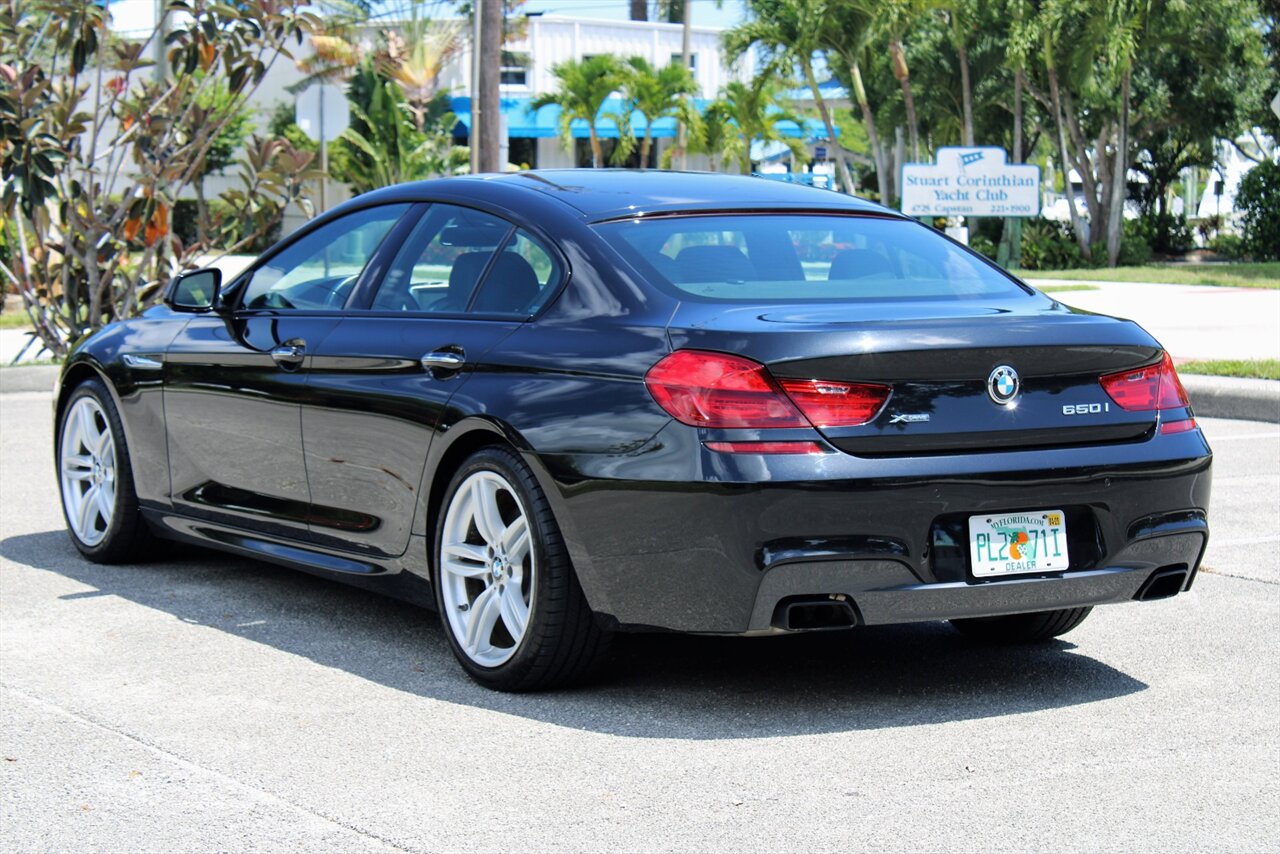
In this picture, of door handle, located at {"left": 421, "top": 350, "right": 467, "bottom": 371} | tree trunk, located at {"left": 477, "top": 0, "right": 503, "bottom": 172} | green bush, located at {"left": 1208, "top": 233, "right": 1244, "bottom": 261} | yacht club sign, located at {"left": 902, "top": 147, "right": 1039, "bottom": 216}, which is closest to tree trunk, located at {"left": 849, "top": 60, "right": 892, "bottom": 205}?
green bush, located at {"left": 1208, "top": 233, "right": 1244, "bottom": 261}

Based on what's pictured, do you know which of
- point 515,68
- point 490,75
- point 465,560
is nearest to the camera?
point 465,560

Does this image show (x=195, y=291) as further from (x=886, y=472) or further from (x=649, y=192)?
(x=886, y=472)

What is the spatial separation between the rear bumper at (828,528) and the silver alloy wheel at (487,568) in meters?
0.27

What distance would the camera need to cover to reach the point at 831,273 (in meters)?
5.24

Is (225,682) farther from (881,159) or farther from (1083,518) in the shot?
(881,159)

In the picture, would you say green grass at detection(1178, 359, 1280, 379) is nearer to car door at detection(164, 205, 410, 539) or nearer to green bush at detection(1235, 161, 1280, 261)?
car door at detection(164, 205, 410, 539)

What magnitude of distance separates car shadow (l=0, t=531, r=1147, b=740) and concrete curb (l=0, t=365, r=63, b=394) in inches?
310

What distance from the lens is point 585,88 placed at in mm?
46750

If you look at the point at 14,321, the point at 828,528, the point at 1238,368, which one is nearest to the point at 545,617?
the point at 828,528

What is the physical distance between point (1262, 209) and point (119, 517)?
34.0 metres

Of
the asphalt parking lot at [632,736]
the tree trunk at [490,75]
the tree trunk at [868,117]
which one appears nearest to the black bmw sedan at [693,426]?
the asphalt parking lot at [632,736]

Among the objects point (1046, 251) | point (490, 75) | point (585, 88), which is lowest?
point (1046, 251)

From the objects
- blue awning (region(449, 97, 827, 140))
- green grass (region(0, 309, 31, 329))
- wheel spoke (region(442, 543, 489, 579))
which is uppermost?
blue awning (region(449, 97, 827, 140))

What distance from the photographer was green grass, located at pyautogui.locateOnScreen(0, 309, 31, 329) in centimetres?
1950
